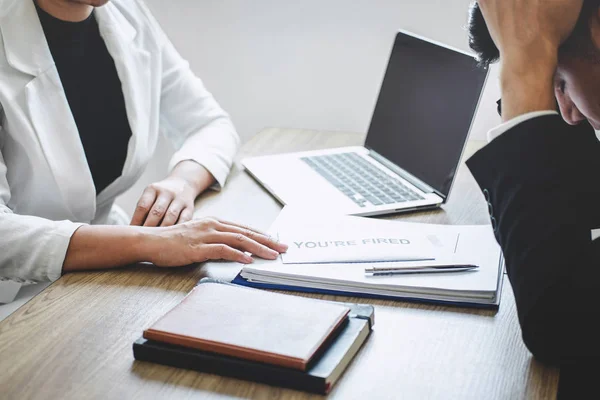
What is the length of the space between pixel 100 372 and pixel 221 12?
4.78 feet

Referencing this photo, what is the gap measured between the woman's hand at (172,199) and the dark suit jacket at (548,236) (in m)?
0.58

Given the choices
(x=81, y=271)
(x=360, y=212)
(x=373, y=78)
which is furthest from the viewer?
(x=373, y=78)

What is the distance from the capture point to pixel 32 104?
132 cm

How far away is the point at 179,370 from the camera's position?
0.80 metres

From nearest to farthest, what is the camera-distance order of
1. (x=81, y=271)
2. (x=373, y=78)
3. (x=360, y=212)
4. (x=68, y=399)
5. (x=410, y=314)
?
(x=68, y=399)
(x=410, y=314)
(x=81, y=271)
(x=360, y=212)
(x=373, y=78)

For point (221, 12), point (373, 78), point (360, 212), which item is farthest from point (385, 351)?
point (221, 12)

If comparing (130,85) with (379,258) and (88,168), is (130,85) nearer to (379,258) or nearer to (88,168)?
(88,168)

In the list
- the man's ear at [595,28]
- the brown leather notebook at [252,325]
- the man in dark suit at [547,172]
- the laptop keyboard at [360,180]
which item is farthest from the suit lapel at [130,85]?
the man's ear at [595,28]

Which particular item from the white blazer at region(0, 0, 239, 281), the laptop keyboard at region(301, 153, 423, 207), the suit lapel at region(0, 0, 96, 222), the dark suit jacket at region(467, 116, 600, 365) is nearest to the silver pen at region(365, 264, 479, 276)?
the dark suit jacket at region(467, 116, 600, 365)

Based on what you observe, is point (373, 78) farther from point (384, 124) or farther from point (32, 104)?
point (32, 104)

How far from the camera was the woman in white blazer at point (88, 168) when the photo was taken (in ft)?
3.53

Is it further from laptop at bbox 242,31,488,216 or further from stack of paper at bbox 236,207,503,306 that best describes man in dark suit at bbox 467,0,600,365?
laptop at bbox 242,31,488,216

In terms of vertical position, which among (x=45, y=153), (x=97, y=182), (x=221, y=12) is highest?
(x=221, y=12)

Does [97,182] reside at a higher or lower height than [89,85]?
lower
